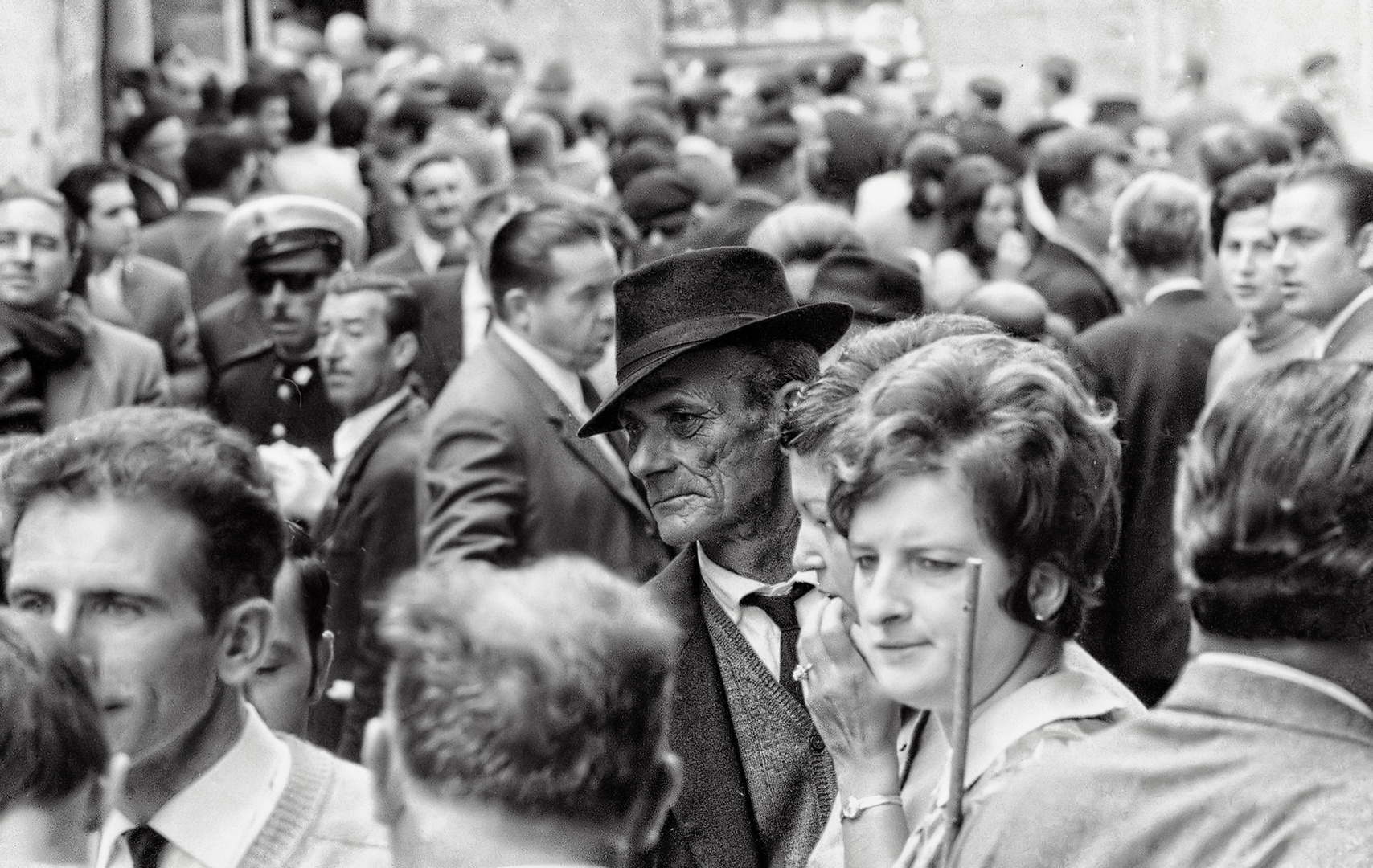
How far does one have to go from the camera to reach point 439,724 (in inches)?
67.9

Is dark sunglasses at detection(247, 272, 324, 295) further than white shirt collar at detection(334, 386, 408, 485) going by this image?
Yes

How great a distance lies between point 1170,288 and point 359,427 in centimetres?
254

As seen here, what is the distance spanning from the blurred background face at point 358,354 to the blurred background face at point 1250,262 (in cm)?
248

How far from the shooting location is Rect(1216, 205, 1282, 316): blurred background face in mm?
5578

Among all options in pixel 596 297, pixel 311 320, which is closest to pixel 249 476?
pixel 596 297

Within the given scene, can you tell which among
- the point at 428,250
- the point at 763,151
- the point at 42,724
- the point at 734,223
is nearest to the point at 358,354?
the point at 734,223

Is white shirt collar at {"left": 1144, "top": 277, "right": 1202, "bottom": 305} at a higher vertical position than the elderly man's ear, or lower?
lower

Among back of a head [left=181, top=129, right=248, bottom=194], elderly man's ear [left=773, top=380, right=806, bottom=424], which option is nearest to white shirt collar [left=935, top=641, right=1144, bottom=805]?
elderly man's ear [left=773, top=380, right=806, bottom=424]

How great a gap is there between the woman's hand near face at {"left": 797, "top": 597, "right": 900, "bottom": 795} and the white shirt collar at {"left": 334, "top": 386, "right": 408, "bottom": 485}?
3.28 m

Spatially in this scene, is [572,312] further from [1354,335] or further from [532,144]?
[532,144]

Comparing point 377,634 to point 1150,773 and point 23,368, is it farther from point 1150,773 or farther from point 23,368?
point 23,368

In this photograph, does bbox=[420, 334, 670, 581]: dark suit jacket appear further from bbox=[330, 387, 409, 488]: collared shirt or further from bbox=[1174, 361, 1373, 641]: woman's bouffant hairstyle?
bbox=[1174, 361, 1373, 641]: woman's bouffant hairstyle

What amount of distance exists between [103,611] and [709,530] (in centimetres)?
110

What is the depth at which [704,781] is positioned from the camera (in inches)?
118
